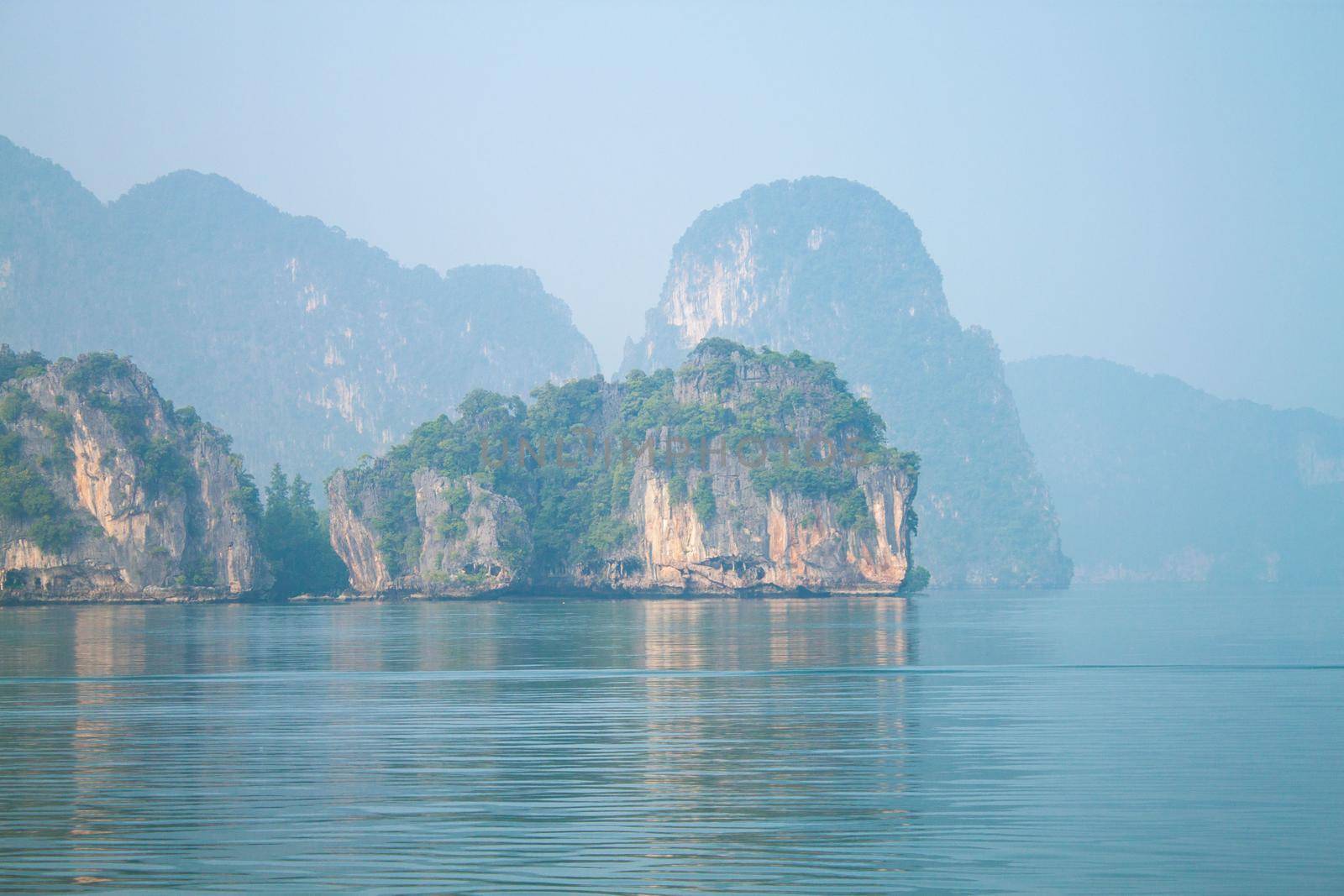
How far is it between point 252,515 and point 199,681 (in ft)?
223

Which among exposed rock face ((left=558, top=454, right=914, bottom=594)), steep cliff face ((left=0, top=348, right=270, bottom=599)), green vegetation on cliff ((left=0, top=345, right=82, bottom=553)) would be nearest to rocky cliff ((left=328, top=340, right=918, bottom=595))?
exposed rock face ((left=558, top=454, right=914, bottom=594))

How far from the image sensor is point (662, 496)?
10300 centimetres

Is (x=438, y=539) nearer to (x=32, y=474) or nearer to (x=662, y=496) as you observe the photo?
(x=662, y=496)

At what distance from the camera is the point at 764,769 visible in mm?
15375

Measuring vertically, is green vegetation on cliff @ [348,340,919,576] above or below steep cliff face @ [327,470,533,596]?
above

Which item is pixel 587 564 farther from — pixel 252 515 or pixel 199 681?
pixel 199 681

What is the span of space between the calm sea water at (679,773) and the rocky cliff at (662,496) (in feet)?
216

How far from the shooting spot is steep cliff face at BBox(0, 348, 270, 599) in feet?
287

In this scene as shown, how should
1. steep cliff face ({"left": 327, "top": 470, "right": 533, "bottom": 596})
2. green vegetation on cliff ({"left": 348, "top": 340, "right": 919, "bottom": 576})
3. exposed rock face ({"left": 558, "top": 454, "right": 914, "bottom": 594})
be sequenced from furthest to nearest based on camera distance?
green vegetation on cliff ({"left": 348, "top": 340, "right": 919, "bottom": 576}) → steep cliff face ({"left": 327, "top": 470, "right": 533, "bottom": 596}) → exposed rock face ({"left": 558, "top": 454, "right": 914, "bottom": 594})

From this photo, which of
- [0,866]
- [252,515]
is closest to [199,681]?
[0,866]

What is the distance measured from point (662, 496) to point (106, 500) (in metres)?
36.7

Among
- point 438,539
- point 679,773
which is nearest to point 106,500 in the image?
point 438,539

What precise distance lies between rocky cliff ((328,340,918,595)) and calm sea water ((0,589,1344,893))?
216 feet

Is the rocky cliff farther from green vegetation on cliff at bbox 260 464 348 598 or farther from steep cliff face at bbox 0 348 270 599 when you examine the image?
steep cliff face at bbox 0 348 270 599
